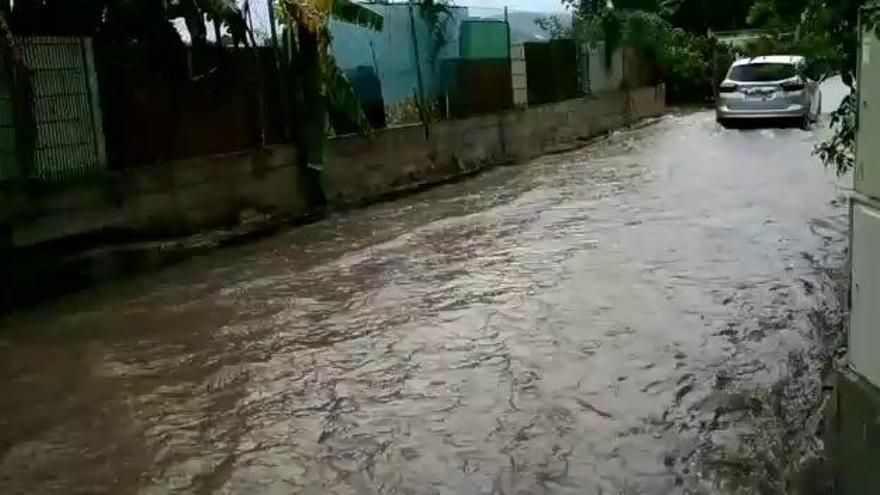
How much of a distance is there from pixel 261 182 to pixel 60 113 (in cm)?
311

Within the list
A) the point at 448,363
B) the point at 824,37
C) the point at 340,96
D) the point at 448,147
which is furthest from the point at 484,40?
the point at 824,37

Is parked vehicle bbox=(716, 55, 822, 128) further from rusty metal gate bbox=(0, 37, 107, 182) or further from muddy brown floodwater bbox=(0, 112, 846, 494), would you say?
rusty metal gate bbox=(0, 37, 107, 182)

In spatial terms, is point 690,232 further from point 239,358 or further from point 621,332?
point 239,358

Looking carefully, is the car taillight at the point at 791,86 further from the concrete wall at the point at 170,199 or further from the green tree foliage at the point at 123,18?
the green tree foliage at the point at 123,18

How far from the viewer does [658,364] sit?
19.9ft

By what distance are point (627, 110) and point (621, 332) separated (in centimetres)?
2004

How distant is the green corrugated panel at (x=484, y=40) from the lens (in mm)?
17219

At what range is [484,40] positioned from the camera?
18.1 meters

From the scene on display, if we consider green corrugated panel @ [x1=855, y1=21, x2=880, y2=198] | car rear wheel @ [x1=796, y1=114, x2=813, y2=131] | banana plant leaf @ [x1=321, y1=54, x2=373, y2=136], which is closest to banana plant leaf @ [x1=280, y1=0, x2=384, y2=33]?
banana plant leaf @ [x1=321, y1=54, x2=373, y2=136]

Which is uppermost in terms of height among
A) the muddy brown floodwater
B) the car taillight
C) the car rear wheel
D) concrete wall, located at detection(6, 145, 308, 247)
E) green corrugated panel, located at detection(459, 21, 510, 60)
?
green corrugated panel, located at detection(459, 21, 510, 60)

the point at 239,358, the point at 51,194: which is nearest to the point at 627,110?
the point at 51,194

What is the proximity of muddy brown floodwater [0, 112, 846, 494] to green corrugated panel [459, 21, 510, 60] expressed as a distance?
21.2ft

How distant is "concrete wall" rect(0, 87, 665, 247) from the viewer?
9234mm

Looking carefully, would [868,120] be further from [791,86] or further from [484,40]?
[791,86]
